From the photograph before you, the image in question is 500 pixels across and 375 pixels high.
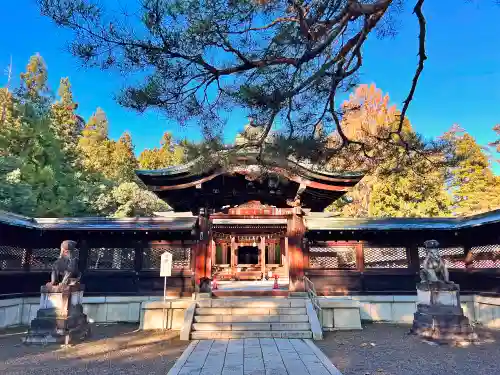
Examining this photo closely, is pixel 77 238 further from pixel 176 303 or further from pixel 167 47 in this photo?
pixel 167 47

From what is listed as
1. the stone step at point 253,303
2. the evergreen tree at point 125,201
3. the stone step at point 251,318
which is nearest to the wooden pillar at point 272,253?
the evergreen tree at point 125,201

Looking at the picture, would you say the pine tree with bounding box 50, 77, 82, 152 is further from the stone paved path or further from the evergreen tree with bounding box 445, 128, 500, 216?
the evergreen tree with bounding box 445, 128, 500, 216

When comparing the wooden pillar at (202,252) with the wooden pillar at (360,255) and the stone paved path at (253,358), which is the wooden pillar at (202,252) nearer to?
the stone paved path at (253,358)

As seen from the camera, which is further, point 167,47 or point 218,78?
point 218,78

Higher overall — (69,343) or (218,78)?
(218,78)

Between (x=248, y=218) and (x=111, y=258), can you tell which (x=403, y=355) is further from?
(x=111, y=258)

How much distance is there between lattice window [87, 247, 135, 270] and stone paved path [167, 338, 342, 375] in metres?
4.92

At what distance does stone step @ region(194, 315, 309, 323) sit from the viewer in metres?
9.28

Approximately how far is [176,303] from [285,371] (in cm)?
547

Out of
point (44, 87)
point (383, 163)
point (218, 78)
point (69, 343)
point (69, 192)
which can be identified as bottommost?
point (69, 343)

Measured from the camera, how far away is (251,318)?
9.43 meters

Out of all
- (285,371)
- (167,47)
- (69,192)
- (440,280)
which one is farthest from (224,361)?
(69,192)

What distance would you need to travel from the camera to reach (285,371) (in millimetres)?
5656

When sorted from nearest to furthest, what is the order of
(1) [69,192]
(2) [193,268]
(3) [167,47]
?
1. (3) [167,47]
2. (2) [193,268]
3. (1) [69,192]
